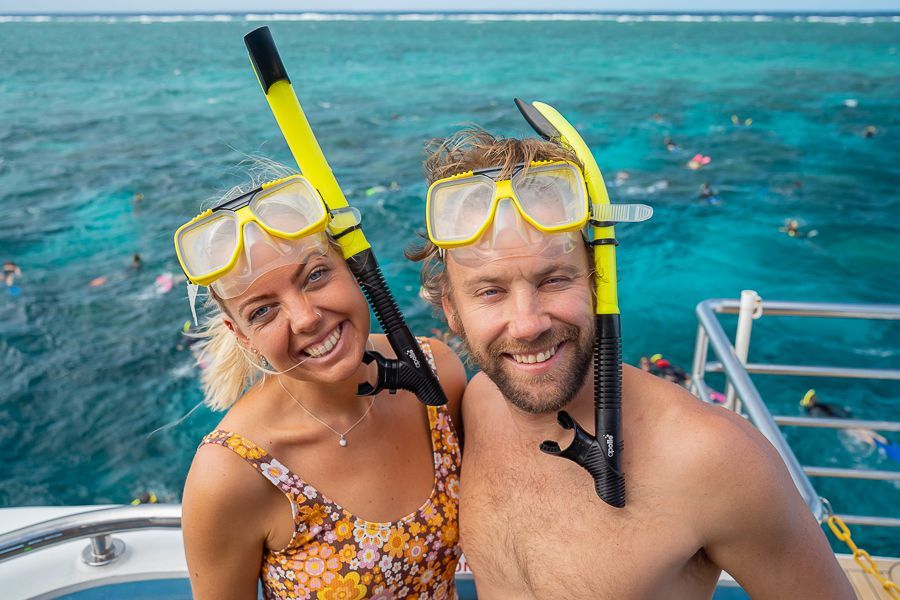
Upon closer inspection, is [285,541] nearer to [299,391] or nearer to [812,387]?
[299,391]

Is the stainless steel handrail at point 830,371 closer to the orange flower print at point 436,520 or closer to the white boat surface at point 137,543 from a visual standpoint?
the white boat surface at point 137,543

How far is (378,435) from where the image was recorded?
2.04 metres

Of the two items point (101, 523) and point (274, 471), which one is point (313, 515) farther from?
point (101, 523)

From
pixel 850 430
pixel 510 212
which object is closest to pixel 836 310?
pixel 510 212

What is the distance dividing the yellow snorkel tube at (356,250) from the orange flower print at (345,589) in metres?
0.48

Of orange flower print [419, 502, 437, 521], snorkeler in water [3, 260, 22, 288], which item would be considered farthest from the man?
snorkeler in water [3, 260, 22, 288]

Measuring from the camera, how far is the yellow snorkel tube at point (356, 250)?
6.08 feet

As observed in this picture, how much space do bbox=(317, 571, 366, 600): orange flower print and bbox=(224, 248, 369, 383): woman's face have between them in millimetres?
513

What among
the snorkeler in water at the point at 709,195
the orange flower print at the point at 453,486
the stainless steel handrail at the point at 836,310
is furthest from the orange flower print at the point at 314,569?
the snorkeler in water at the point at 709,195

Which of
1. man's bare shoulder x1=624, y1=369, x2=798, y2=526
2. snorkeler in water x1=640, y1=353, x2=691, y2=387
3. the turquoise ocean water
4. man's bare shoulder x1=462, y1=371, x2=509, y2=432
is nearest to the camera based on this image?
man's bare shoulder x1=624, y1=369, x2=798, y2=526

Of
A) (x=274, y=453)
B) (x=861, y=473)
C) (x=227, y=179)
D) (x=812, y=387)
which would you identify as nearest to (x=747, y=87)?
(x=227, y=179)

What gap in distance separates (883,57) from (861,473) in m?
49.9

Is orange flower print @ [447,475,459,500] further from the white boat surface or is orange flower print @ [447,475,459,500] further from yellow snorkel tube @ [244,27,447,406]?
the white boat surface

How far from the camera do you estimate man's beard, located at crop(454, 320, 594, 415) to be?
176cm
